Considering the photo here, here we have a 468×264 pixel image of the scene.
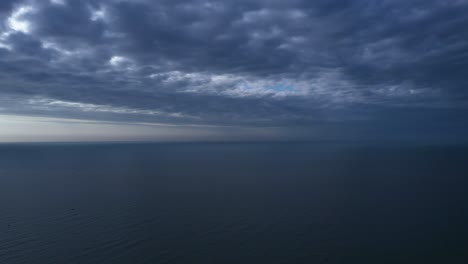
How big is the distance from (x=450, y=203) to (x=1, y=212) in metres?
80.8

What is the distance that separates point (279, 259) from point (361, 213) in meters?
23.0

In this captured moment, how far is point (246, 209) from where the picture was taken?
4909 cm

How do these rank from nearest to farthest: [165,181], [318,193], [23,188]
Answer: [318,193], [23,188], [165,181]

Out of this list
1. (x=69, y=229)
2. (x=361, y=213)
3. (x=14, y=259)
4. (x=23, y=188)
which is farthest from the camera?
(x=23, y=188)

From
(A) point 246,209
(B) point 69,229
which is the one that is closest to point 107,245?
(B) point 69,229

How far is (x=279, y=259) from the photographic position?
30281 millimetres

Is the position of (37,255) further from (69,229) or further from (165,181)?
(165,181)

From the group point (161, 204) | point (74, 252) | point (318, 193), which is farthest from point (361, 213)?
point (74, 252)

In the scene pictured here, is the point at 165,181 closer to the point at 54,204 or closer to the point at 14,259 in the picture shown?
the point at 54,204

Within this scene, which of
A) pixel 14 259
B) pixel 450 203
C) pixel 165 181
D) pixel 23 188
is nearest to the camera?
pixel 14 259

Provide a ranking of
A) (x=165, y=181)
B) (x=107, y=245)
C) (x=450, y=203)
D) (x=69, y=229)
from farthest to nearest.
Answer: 1. (x=165, y=181)
2. (x=450, y=203)
3. (x=69, y=229)
4. (x=107, y=245)

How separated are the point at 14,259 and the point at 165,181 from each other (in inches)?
1969

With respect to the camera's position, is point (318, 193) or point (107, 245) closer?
point (107, 245)

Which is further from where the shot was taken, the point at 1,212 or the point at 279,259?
the point at 1,212
